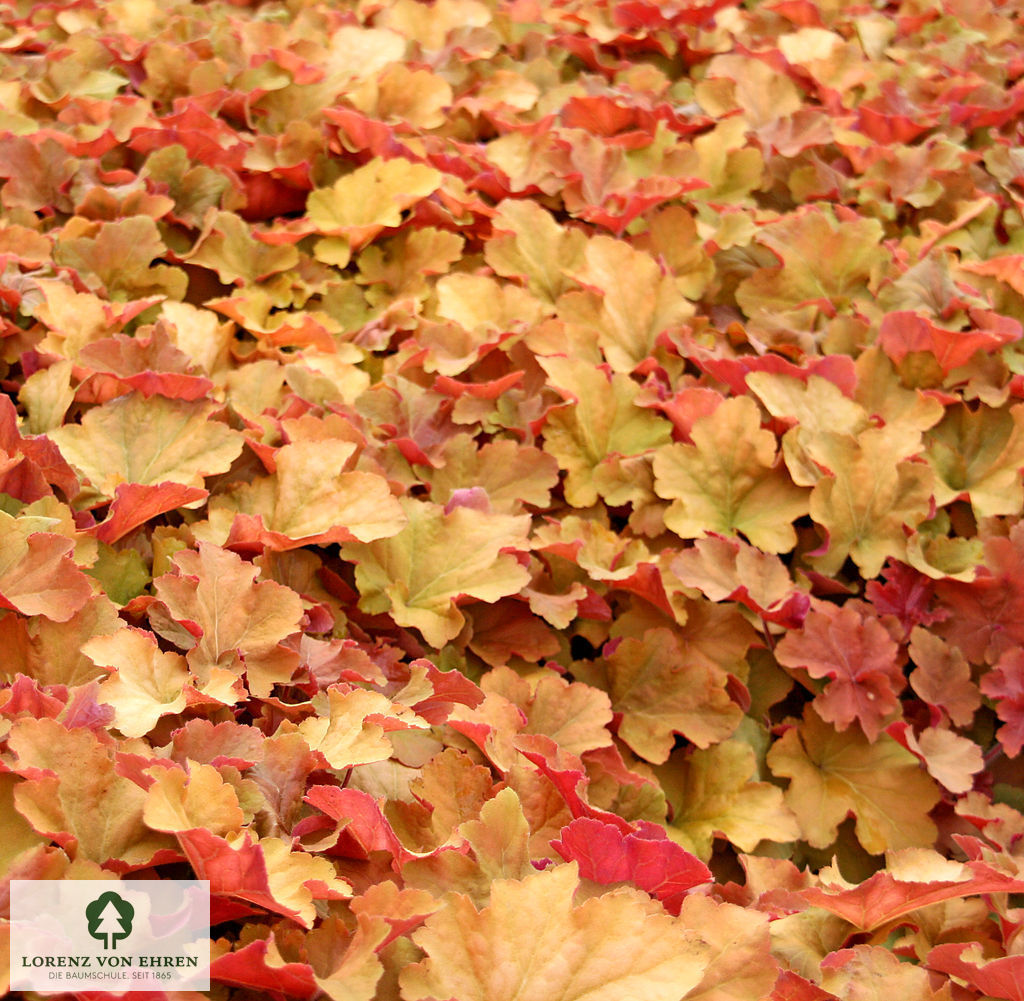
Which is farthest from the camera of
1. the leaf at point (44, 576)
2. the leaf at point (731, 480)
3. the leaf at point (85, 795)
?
the leaf at point (731, 480)

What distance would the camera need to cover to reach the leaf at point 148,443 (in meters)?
1.46

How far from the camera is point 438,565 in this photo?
5.00 feet

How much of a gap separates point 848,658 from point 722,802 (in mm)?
274

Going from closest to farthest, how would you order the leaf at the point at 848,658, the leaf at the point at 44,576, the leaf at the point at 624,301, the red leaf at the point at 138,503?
the leaf at the point at 44,576 < the red leaf at the point at 138,503 < the leaf at the point at 848,658 < the leaf at the point at 624,301

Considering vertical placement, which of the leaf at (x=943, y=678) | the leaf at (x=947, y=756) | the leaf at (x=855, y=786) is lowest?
the leaf at (x=855, y=786)

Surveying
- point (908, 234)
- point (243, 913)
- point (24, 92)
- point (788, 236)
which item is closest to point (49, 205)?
point (24, 92)

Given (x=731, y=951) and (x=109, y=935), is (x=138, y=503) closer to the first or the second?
(x=109, y=935)

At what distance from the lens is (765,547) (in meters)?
1.64

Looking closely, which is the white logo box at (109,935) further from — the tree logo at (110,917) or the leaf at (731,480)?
the leaf at (731,480)

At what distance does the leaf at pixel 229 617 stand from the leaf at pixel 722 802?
59 centimetres

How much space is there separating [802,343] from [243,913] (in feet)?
4.37

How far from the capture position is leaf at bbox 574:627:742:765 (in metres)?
1.52

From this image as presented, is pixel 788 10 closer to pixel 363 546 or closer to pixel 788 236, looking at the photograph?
pixel 788 236

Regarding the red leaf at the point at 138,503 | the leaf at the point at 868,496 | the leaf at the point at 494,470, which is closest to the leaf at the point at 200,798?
the red leaf at the point at 138,503
